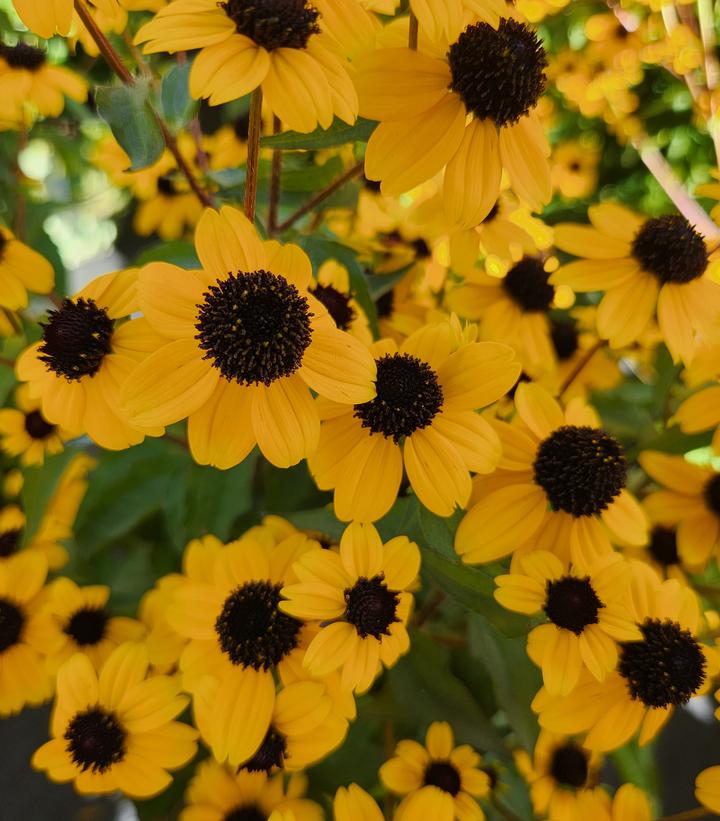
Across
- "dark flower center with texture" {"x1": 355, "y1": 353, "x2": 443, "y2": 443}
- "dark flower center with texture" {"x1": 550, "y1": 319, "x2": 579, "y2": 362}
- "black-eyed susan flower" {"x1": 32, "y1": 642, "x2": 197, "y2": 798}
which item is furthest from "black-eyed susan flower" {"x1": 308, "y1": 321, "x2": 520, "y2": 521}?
"dark flower center with texture" {"x1": 550, "y1": 319, "x2": 579, "y2": 362}

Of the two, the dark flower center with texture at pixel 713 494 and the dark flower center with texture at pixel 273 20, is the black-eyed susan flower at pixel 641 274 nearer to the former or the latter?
the dark flower center with texture at pixel 713 494

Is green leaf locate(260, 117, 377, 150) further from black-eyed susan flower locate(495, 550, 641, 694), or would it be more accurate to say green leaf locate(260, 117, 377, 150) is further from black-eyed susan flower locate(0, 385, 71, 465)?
black-eyed susan flower locate(0, 385, 71, 465)

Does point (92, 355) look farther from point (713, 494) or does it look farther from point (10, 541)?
point (713, 494)

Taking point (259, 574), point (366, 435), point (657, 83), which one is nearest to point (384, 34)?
point (366, 435)

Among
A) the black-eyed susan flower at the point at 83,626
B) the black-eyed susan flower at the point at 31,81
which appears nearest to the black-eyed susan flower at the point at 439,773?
the black-eyed susan flower at the point at 83,626

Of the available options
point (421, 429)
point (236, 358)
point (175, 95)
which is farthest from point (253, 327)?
point (175, 95)
